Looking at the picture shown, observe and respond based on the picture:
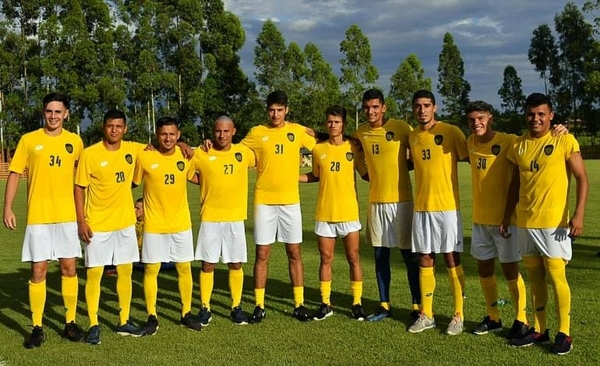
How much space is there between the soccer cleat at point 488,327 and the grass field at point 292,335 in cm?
9

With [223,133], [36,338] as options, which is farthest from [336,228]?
[36,338]

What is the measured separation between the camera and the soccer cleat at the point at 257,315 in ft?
22.6

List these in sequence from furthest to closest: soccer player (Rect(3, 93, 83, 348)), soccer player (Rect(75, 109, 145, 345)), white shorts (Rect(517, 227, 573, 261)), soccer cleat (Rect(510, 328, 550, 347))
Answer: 1. soccer player (Rect(75, 109, 145, 345))
2. soccer player (Rect(3, 93, 83, 348))
3. soccer cleat (Rect(510, 328, 550, 347))
4. white shorts (Rect(517, 227, 573, 261))

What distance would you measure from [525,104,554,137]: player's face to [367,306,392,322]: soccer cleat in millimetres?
2573

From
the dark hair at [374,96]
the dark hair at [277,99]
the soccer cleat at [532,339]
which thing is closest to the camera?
the soccer cleat at [532,339]

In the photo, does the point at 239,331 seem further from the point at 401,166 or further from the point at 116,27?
the point at 116,27

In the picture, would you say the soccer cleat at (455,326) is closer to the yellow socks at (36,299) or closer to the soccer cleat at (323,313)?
the soccer cleat at (323,313)

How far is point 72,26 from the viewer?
47.4 meters

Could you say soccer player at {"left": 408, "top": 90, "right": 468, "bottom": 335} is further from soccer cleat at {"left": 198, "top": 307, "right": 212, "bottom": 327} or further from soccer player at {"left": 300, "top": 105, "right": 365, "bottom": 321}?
soccer cleat at {"left": 198, "top": 307, "right": 212, "bottom": 327}

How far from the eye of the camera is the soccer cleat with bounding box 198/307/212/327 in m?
6.83

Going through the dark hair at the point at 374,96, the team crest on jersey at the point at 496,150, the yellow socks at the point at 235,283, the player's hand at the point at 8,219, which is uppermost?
the dark hair at the point at 374,96

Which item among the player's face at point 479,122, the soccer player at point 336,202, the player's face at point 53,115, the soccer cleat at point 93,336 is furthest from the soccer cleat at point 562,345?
the player's face at point 53,115

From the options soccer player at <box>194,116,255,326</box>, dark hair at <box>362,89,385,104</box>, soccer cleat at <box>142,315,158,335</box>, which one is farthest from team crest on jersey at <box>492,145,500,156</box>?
soccer cleat at <box>142,315,158,335</box>

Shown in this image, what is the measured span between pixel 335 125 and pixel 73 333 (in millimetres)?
3599
